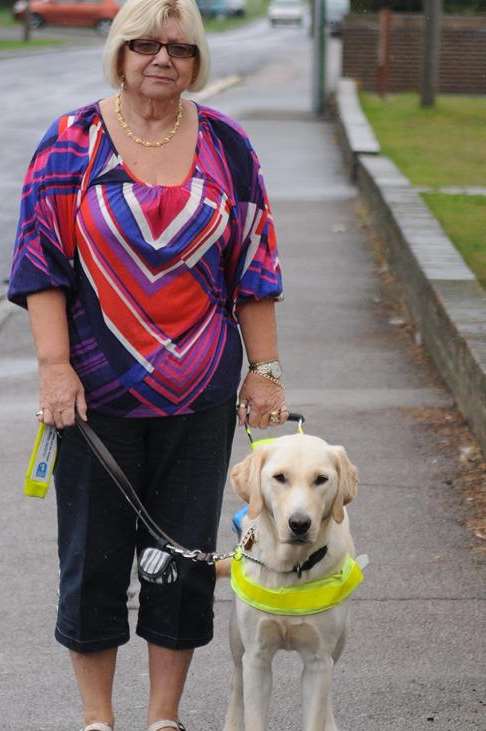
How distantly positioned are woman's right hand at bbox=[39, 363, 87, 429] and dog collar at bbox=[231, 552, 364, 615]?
59cm

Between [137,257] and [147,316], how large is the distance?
0.16 metres

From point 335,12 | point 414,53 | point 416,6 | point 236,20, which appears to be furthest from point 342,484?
point 236,20

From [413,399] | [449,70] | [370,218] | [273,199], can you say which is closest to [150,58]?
[413,399]

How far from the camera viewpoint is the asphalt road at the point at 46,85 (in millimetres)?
17984

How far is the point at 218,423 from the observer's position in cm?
411

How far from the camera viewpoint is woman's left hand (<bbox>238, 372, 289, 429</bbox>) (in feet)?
13.8

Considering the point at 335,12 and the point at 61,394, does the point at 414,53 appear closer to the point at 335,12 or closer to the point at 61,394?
the point at 335,12

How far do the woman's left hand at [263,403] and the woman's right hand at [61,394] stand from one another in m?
0.49

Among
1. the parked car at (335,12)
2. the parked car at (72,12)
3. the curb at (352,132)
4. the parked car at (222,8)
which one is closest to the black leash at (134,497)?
the curb at (352,132)

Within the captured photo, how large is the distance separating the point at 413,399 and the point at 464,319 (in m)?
0.66

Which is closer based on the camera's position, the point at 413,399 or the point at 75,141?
the point at 75,141

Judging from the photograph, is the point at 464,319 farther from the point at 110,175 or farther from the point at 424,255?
the point at 110,175

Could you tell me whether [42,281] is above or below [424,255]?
above

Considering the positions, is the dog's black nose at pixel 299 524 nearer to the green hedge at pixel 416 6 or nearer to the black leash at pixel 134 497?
the black leash at pixel 134 497
